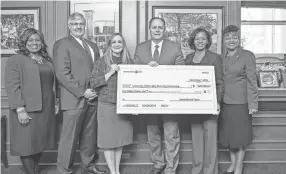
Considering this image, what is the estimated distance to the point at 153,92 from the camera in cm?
263

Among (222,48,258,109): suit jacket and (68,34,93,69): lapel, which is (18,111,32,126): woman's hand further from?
(222,48,258,109): suit jacket

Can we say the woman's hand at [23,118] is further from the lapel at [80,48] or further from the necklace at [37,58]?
the lapel at [80,48]

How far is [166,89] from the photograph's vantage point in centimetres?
264

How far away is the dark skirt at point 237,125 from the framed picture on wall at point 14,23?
2.38 meters

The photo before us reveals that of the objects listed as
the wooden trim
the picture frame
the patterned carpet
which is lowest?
the patterned carpet

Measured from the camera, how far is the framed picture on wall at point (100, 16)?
3264 millimetres

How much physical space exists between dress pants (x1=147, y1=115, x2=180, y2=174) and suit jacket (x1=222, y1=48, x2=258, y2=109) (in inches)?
24.0

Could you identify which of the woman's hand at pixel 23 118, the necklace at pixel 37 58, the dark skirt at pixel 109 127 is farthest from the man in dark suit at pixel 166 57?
the woman's hand at pixel 23 118

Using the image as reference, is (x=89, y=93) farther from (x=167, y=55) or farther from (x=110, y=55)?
(x=167, y=55)

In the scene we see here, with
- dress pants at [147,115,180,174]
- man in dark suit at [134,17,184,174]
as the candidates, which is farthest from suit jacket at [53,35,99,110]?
dress pants at [147,115,180,174]

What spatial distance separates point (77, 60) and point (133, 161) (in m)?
1.38

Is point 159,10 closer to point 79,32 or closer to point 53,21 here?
point 79,32

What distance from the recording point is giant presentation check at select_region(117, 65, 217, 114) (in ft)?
8.54

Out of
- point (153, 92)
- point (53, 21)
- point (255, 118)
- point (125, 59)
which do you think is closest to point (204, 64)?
point (153, 92)
